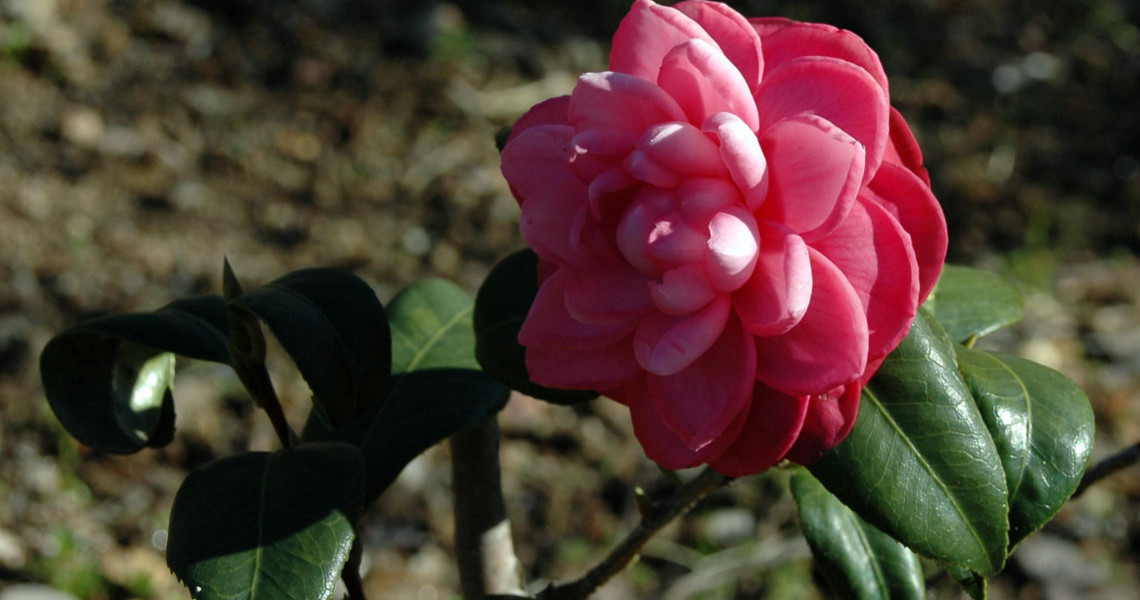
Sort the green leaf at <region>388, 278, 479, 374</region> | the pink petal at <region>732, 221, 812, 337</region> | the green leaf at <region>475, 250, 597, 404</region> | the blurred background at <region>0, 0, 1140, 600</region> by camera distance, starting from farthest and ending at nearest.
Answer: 1. the blurred background at <region>0, 0, 1140, 600</region>
2. the green leaf at <region>388, 278, 479, 374</region>
3. the green leaf at <region>475, 250, 597, 404</region>
4. the pink petal at <region>732, 221, 812, 337</region>

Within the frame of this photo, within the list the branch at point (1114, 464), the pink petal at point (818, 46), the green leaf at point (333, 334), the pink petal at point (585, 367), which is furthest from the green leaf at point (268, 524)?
the branch at point (1114, 464)

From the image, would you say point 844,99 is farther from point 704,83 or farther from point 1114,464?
point 1114,464

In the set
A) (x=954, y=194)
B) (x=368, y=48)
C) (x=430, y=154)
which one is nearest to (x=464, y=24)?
(x=368, y=48)

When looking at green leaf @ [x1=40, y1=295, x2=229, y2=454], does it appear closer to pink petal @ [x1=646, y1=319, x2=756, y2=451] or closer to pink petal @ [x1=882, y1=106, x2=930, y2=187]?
pink petal @ [x1=646, y1=319, x2=756, y2=451]

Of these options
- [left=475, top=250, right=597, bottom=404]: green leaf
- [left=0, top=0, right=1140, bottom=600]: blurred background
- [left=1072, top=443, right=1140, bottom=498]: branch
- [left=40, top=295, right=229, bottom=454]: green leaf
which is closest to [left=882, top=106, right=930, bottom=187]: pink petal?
[left=475, top=250, right=597, bottom=404]: green leaf

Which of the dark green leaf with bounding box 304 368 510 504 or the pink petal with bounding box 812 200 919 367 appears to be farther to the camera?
the dark green leaf with bounding box 304 368 510 504

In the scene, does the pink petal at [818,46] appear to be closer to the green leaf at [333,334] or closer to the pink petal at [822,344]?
the pink petal at [822,344]

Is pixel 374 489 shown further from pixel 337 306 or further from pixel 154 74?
pixel 154 74
